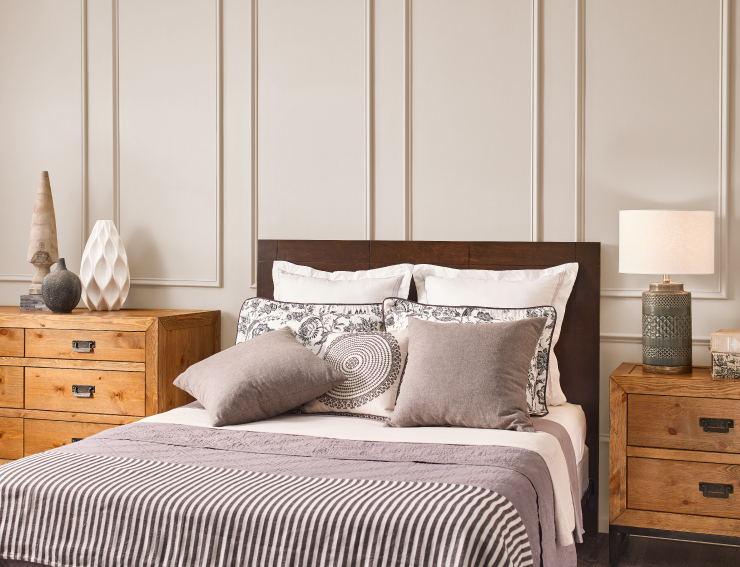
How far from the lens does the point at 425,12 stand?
328cm

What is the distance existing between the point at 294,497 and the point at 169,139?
2494mm

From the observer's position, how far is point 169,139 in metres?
3.67

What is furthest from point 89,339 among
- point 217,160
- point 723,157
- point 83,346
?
point 723,157

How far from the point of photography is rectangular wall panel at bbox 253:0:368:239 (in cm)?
339

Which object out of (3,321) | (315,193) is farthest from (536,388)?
(3,321)

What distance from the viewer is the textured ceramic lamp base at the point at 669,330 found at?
2.72 m

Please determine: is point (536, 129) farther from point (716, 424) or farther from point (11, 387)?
point (11, 387)

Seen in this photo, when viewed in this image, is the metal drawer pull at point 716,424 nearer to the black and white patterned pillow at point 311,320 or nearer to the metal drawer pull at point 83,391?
the black and white patterned pillow at point 311,320

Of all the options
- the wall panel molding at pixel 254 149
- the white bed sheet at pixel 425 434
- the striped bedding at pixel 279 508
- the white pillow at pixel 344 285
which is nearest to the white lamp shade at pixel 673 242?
the white bed sheet at pixel 425 434

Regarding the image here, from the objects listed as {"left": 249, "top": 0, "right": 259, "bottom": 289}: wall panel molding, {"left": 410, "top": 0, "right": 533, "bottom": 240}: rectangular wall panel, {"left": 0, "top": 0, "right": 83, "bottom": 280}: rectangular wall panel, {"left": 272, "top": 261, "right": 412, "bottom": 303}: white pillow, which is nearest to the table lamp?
{"left": 410, "top": 0, "right": 533, "bottom": 240}: rectangular wall panel

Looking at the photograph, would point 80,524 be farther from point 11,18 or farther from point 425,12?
point 11,18

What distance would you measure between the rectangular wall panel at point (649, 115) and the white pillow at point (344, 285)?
825mm

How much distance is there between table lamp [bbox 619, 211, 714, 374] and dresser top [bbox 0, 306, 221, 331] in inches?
75.1

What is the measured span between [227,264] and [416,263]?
971 millimetres
